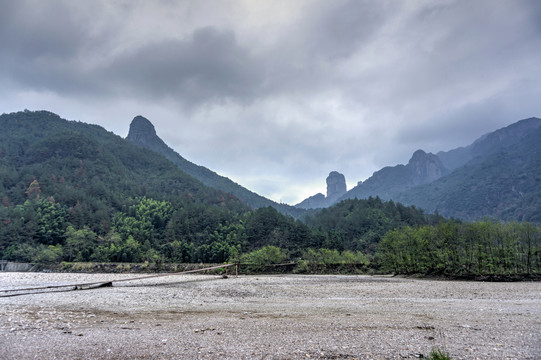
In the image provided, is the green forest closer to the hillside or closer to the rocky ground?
the hillside

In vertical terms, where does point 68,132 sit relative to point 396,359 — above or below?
above

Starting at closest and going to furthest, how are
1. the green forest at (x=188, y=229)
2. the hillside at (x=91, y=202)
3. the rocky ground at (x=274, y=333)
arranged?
the rocky ground at (x=274, y=333)
the green forest at (x=188, y=229)
the hillside at (x=91, y=202)

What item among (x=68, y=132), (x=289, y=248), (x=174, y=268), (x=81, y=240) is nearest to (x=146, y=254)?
(x=81, y=240)

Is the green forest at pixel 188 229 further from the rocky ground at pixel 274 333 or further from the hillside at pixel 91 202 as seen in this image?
the rocky ground at pixel 274 333

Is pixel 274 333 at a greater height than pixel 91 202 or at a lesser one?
lesser

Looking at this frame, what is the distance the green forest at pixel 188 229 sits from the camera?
3162 centimetres

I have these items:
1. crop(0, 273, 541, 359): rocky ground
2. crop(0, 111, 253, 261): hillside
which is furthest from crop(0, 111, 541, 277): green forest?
crop(0, 273, 541, 359): rocky ground

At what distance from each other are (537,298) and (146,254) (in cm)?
8284

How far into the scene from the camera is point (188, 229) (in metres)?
96.4

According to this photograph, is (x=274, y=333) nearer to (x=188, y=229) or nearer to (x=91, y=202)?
(x=188, y=229)

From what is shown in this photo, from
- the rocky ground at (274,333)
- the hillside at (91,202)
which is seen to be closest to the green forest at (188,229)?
the hillside at (91,202)

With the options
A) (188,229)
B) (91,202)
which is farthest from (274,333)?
(91,202)

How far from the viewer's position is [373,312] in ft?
41.1

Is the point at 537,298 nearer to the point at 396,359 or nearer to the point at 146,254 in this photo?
the point at 396,359
